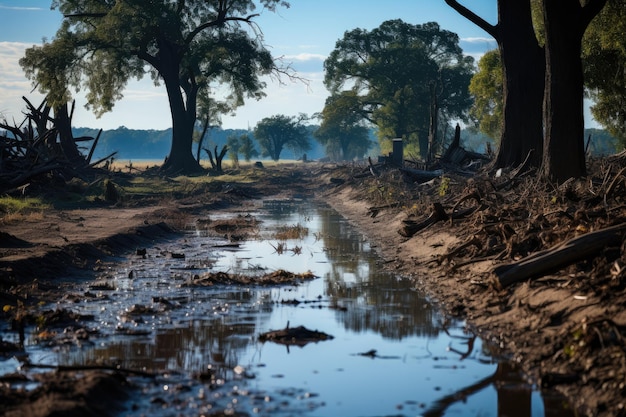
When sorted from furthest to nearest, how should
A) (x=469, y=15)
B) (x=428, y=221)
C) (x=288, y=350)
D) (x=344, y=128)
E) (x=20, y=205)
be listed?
1. (x=344, y=128)
2. (x=20, y=205)
3. (x=469, y=15)
4. (x=428, y=221)
5. (x=288, y=350)

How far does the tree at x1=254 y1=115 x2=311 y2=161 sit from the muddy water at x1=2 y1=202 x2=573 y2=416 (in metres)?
125

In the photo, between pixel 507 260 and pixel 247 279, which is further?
pixel 247 279

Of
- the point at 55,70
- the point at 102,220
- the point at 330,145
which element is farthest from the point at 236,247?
the point at 330,145

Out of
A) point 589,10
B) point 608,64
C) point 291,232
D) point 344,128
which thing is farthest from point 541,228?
point 344,128

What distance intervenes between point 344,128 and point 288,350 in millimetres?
92057

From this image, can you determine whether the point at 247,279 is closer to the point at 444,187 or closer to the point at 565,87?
the point at 565,87

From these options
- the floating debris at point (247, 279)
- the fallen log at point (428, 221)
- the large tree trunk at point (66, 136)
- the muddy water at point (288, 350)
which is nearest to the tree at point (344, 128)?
the large tree trunk at point (66, 136)

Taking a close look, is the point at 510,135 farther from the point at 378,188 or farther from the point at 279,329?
the point at 279,329

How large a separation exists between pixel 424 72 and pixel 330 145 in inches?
2863

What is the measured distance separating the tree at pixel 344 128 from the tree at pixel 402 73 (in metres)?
1.17

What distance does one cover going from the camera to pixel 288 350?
8641mm

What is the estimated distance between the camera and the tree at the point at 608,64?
30250 mm

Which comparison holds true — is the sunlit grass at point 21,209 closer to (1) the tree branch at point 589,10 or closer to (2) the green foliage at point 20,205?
(2) the green foliage at point 20,205

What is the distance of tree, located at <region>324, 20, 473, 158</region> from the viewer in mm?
72188
